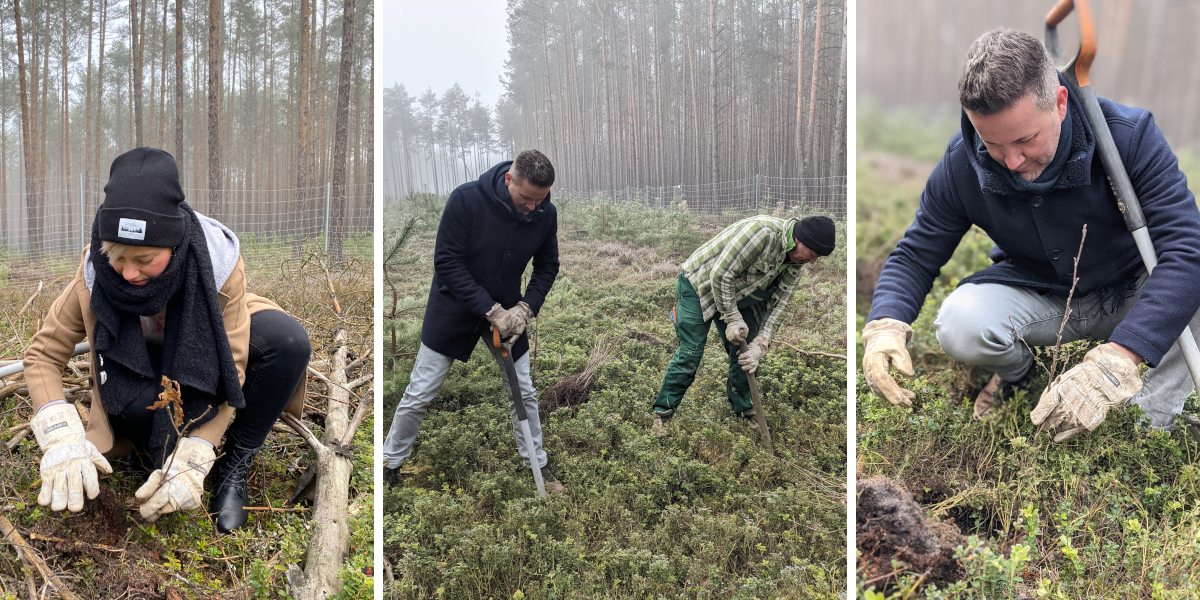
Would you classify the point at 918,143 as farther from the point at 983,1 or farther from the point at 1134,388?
the point at 1134,388

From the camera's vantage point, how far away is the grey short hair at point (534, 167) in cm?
211

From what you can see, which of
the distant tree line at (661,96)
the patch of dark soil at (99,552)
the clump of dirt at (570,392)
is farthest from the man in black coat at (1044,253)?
the patch of dark soil at (99,552)

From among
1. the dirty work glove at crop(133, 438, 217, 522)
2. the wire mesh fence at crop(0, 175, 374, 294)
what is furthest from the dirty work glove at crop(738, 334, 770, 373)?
the wire mesh fence at crop(0, 175, 374, 294)

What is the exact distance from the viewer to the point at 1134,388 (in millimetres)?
1973

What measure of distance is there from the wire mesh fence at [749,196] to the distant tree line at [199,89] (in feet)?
7.81

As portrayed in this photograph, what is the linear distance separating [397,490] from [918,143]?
172 inches

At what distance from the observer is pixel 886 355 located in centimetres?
223

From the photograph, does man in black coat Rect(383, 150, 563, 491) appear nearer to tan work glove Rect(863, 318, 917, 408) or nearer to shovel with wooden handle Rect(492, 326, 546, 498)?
shovel with wooden handle Rect(492, 326, 546, 498)

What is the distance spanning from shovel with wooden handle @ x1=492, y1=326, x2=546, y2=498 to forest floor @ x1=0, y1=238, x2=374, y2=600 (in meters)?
0.68

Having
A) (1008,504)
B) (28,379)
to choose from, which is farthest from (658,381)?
(28,379)

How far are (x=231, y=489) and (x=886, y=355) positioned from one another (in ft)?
8.25

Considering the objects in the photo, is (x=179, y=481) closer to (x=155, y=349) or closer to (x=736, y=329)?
(x=155, y=349)

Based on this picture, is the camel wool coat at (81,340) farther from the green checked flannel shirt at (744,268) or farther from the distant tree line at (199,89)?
the distant tree line at (199,89)

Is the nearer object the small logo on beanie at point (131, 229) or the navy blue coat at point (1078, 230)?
the small logo on beanie at point (131, 229)
